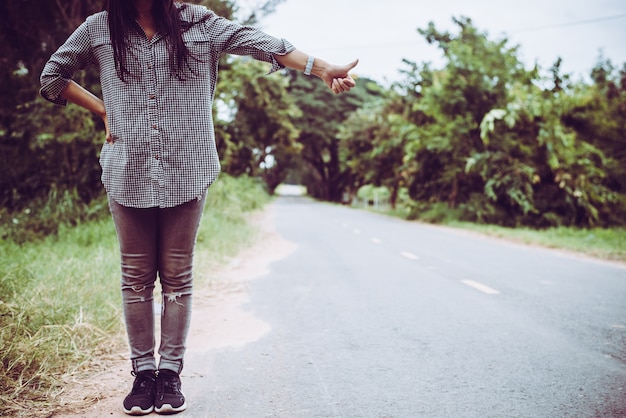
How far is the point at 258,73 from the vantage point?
18.7 m

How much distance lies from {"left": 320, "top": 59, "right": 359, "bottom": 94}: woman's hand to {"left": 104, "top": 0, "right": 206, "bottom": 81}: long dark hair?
58 centimetres

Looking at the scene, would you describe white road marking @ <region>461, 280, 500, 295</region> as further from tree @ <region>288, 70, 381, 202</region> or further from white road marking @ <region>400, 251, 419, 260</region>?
tree @ <region>288, 70, 381, 202</region>

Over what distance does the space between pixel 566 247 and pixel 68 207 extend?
28.4ft

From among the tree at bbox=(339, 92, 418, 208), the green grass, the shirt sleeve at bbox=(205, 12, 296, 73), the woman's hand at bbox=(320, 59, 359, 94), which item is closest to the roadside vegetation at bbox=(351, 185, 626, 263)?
the green grass

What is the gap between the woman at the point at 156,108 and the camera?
2215 millimetres

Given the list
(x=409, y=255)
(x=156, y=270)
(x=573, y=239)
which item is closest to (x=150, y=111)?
(x=156, y=270)

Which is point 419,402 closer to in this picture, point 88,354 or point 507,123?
point 88,354

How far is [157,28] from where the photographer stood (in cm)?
226

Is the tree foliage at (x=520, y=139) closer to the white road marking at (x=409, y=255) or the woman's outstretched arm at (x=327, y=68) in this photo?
the white road marking at (x=409, y=255)

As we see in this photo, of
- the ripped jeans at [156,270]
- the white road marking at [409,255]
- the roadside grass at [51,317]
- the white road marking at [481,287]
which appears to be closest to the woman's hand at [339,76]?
the ripped jeans at [156,270]

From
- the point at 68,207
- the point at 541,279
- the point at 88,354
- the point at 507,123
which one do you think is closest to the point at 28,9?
the point at 68,207

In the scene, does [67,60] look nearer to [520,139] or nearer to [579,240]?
[579,240]

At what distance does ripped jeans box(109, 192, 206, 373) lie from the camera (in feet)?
7.61

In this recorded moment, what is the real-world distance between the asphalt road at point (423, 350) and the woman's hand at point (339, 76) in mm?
1377
